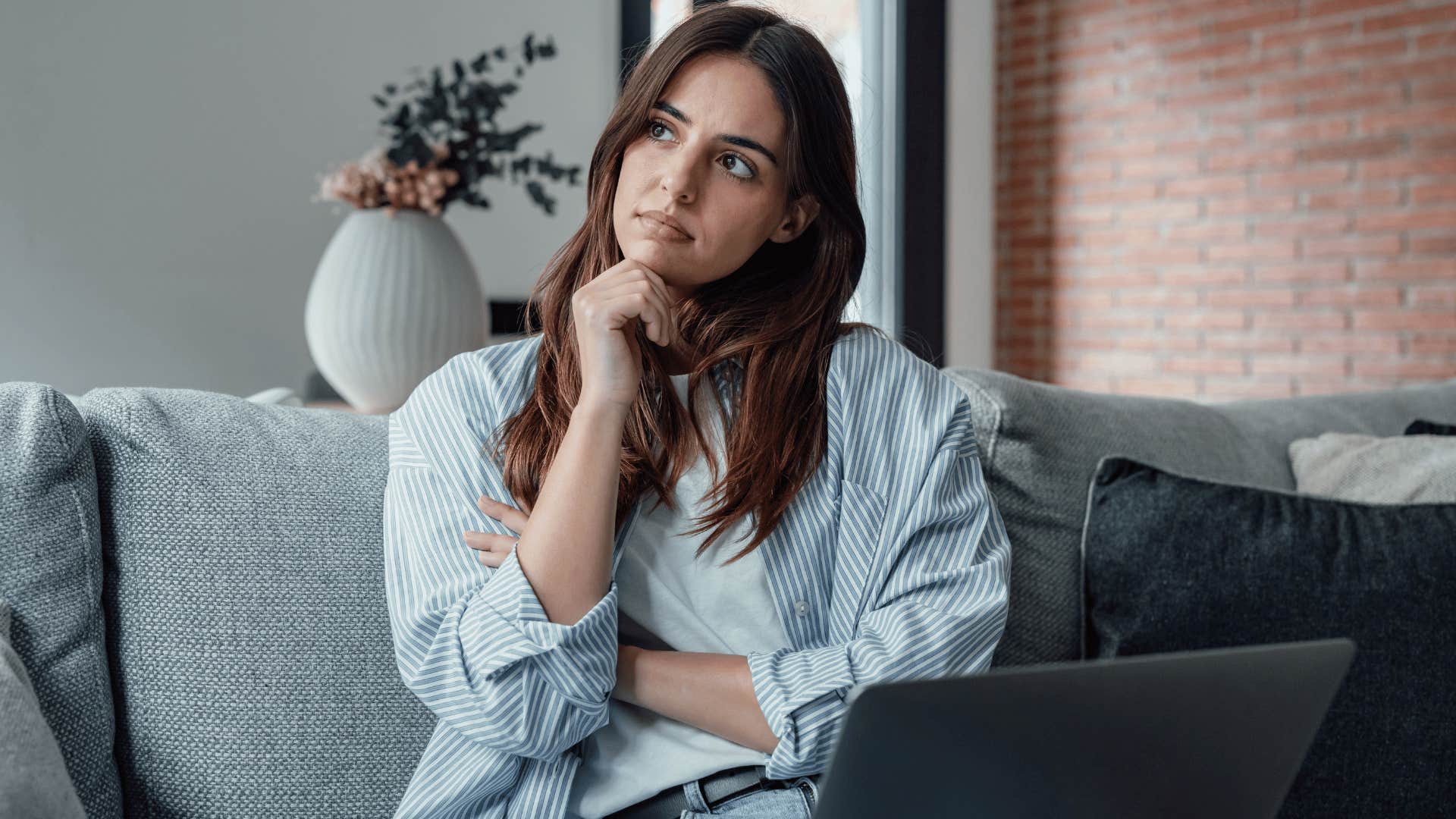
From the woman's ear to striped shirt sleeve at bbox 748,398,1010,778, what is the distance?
10.0 inches

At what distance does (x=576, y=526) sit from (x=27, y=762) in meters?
0.43

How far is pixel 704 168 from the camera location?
1.14m

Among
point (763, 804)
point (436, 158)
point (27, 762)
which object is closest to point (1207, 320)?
point (436, 158)

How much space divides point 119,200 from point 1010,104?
342cm

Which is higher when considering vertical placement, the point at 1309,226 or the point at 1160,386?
the point at 1309,226

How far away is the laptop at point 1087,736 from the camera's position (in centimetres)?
65

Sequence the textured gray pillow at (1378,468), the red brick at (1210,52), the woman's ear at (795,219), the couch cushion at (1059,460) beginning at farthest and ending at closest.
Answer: the red brick at (1210,52)
the textured gray pillow at (1378,468)
the couch cushion at (1059,460)
the woman's ear at (795,219)

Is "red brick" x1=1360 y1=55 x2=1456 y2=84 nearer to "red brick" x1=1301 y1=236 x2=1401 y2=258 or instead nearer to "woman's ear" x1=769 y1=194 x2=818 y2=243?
"red brick" x1=1301 y1=236 x2=1401 y2=258

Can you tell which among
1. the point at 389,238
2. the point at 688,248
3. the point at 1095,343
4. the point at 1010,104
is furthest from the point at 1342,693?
the point at 1010,104

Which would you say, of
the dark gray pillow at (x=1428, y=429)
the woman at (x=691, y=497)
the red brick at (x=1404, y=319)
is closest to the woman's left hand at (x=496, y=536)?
the woman at (x=691, y=497)

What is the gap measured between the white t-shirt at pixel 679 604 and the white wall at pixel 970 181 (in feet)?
11.3

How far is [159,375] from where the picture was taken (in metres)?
2.58

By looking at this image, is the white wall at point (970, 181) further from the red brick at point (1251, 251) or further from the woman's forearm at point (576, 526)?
the woman's forearm at point (576, 526)

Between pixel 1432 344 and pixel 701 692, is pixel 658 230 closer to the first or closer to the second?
pixel 701 692
